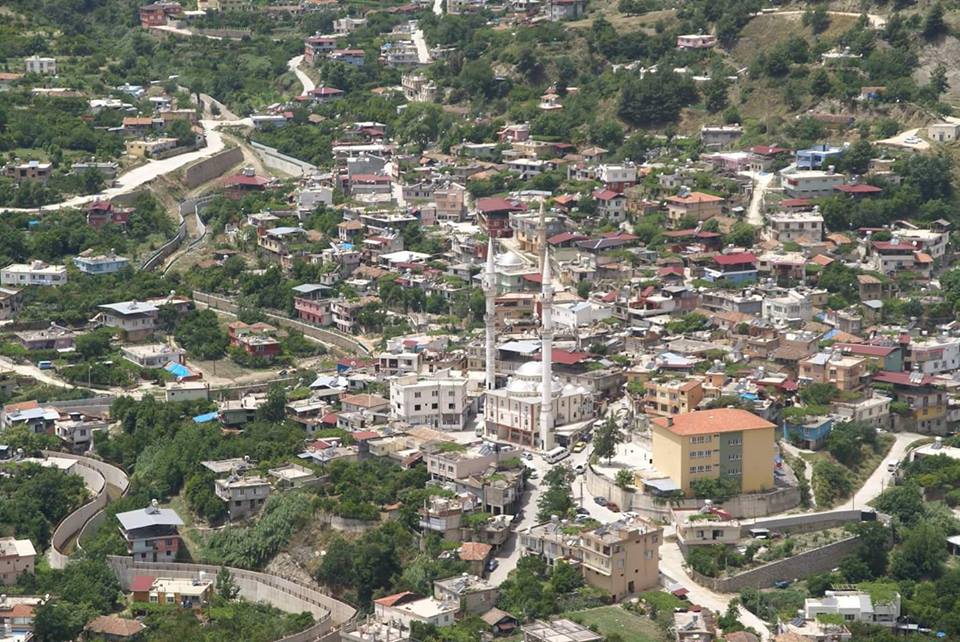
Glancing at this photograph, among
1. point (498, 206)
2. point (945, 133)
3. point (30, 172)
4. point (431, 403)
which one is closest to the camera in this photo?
point (431, 403)

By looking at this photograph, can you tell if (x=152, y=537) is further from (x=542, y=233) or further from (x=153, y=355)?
(x=542, y=233)

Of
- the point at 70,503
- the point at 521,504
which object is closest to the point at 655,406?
the point at 521,504

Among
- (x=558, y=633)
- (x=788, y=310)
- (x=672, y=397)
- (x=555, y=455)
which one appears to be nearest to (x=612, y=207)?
(x=788, y=310)

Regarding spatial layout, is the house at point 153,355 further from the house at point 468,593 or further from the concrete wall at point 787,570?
the concrete wall at point 787,570

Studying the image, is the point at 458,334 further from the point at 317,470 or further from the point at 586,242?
the point at 317,470

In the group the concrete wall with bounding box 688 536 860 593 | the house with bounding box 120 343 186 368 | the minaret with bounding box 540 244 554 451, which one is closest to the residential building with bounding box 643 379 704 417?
the minaret with bounding box 540 244 554 451

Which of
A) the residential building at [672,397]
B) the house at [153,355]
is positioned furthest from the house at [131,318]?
the residential building at [672,397]

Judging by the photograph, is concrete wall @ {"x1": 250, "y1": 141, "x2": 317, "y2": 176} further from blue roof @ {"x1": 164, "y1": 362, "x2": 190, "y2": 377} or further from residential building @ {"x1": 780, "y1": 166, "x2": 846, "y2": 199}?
blue roof @ {"x1": 164, "y1": 362, "x2": 190, "y2": 377}
